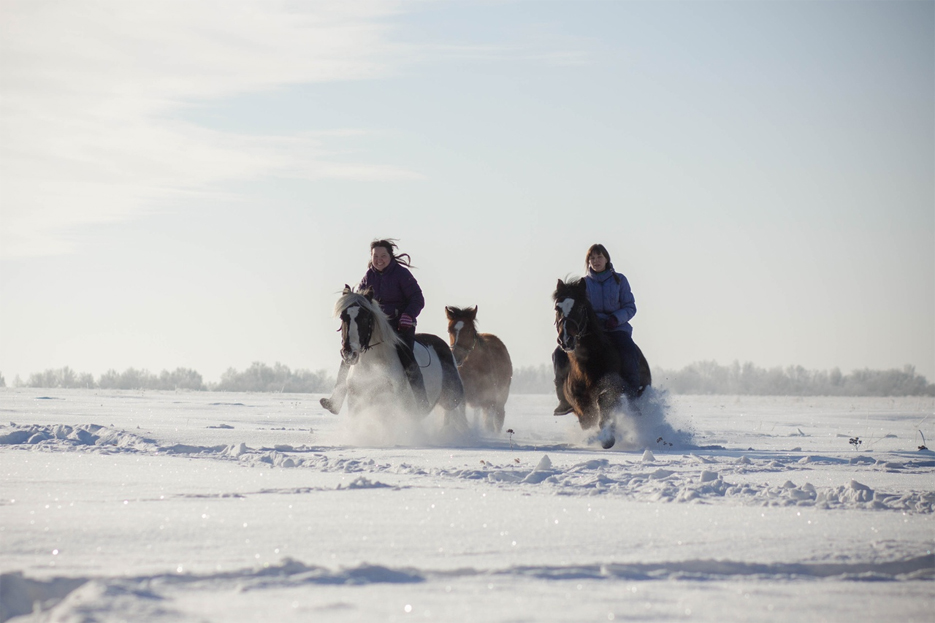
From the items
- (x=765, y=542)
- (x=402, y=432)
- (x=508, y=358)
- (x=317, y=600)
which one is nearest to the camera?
(x=317, y=600)

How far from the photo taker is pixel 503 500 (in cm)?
451

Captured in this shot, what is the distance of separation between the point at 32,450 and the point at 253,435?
9.21ft

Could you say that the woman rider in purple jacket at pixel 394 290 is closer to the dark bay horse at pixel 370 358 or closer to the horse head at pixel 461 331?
the dark bay horse at pixel 370 358

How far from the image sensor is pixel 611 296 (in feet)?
33.4

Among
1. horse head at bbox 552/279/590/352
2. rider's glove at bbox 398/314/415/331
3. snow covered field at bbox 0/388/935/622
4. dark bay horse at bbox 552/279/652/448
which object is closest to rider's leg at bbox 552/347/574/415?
dark bay horse at bbox 552/279/652/448

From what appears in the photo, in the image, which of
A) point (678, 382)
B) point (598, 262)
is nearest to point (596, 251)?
point (598, 262)

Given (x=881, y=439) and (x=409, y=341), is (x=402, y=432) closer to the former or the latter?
(x=409, y=341)

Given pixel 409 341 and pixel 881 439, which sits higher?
pixel 409 341

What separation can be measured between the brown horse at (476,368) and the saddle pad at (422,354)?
7.96ft

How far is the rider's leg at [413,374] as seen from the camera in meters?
9.91

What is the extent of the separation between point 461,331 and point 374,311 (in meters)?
3.84

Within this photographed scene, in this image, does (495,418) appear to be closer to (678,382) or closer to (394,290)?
(394,290)

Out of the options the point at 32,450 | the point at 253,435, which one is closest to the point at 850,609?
the point at 32,450

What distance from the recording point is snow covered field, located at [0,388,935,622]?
2.45 meters
